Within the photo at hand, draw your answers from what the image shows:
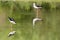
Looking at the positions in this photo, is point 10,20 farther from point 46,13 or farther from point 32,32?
point 46,13

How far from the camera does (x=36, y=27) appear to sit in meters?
2.04

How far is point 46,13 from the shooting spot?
2.04 m

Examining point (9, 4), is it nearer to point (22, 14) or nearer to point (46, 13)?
point (22, 14)

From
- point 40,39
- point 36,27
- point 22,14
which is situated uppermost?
point 22,14

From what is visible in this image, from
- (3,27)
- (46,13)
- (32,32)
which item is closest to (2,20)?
(3,27)

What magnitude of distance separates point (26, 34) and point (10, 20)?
0.24 meters

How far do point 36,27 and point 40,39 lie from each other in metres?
0.14

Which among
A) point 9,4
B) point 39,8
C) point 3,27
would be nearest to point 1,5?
point 9,4

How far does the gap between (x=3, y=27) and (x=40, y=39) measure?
0.44 m

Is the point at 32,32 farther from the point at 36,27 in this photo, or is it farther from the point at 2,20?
the point at 2,20

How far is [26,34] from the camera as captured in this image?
203cm

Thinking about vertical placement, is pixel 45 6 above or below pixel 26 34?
above

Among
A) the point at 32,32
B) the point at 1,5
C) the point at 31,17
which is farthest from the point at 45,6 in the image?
the point at 1,5

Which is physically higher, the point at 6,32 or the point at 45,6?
the point at 45,6
